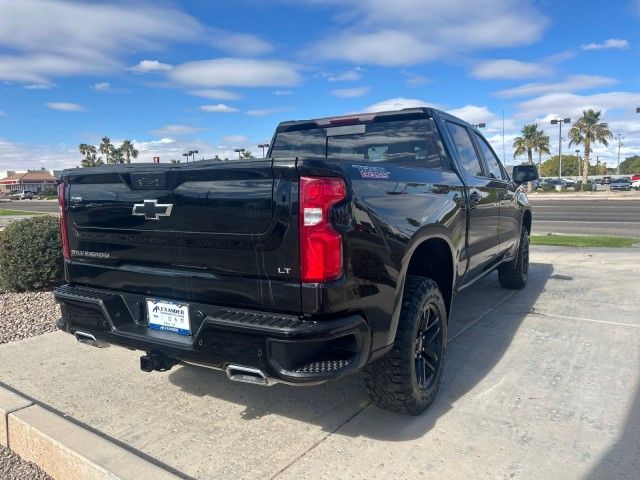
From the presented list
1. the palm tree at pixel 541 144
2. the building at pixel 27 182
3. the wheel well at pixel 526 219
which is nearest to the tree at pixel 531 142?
the palm tree at pixel 541 144

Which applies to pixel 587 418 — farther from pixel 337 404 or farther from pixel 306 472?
pixel 306 472

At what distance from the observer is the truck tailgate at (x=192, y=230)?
99.8 inches

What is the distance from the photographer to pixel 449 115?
4574 millimetres

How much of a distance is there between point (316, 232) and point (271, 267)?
29 centimetres

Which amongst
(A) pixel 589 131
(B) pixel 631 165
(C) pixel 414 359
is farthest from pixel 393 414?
(B) pixel 631 165

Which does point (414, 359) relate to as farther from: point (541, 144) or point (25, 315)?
point (541, 144)

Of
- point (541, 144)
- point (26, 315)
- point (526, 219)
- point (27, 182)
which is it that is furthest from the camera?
point (27, 182)

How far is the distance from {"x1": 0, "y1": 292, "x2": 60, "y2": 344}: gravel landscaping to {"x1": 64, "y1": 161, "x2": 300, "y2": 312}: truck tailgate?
2350 millimetres

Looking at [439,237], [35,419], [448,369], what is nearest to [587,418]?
[448,369]

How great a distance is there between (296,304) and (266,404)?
126cm

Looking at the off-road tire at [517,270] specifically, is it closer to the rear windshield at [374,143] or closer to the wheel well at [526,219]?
the wheel well at [526,219]

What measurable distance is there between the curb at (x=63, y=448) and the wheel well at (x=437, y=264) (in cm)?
199

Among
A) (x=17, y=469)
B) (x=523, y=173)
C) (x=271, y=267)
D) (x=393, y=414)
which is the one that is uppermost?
(x=523, y=173)

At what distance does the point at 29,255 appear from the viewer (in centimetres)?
651
